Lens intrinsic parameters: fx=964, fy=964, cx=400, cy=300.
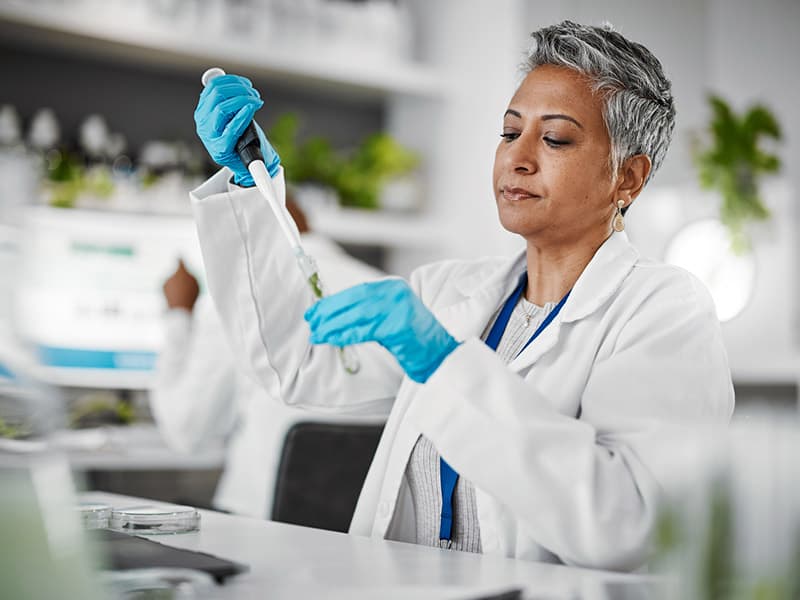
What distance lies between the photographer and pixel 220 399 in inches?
88.3

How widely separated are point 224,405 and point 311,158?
4.05 ft

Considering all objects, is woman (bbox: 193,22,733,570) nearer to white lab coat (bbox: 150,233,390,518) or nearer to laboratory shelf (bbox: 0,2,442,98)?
white lab coat (bbox: 150,233,390,518)

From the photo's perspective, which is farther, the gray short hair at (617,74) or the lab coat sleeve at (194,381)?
the lab coat sleeve at (194,381)

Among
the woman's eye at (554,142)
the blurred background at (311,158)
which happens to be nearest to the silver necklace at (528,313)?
the woman's eye at (554,142)

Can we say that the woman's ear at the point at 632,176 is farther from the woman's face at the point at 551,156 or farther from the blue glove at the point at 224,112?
the blue glove at the point at 224,112

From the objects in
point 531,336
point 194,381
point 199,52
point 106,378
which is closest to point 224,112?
point 531,336

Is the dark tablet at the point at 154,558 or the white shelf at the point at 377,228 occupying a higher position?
the white shelf at the point at 377,228

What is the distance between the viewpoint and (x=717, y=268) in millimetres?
3453

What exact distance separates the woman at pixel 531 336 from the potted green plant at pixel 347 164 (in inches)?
72.8

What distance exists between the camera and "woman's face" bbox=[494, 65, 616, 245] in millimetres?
1212

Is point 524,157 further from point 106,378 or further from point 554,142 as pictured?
point 106,378

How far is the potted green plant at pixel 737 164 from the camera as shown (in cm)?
338

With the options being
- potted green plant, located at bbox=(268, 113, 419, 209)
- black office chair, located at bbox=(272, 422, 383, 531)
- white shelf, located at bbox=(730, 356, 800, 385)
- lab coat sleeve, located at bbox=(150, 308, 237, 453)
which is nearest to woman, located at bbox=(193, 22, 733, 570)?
black office chair, located at bbox=(272, 422, 383, 531)

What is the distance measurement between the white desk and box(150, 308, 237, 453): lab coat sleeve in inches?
47.4
